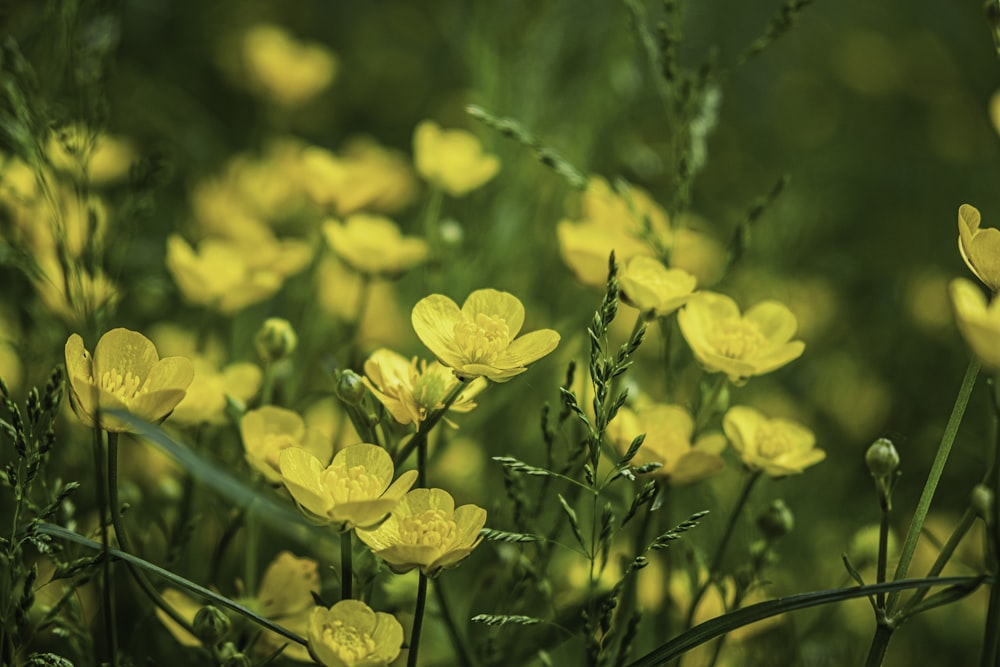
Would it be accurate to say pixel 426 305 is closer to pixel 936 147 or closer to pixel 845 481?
pixel 845 481

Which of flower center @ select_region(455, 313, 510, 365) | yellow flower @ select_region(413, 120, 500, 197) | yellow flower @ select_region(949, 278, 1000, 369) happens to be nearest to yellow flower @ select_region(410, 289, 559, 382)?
flower center @ select_region(455, 313, 510, 365)

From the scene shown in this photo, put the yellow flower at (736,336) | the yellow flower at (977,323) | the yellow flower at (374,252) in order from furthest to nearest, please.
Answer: the yellow flower at (374,252), the yellow flower at (736,336), the yellow flower at (977,323)

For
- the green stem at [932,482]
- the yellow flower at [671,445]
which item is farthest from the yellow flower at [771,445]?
the green stem at [932,482]

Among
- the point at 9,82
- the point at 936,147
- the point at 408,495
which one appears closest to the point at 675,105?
the point at 408,495

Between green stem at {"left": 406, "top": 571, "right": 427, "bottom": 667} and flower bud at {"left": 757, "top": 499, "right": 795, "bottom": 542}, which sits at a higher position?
Answer: green stem at {"left": 406, "top": 571, "right": 427, "bottom": 667}

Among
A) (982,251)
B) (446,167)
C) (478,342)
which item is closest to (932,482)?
(982,251)

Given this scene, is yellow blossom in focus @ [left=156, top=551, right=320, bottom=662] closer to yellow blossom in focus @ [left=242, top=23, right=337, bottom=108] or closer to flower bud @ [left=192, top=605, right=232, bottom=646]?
flower bud @ [left=192, top=605, right=232, bottom=646]

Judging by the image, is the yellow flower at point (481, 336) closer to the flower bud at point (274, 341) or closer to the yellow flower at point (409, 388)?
the yellow flower at point (409, 388)
